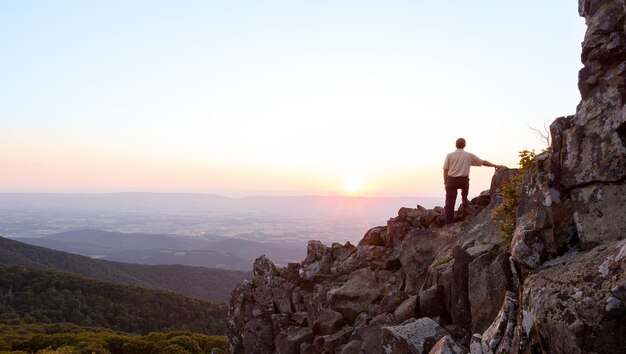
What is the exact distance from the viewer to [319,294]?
2184cm

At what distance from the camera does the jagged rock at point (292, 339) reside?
65.7ft

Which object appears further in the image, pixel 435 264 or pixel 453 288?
pixel 435 264

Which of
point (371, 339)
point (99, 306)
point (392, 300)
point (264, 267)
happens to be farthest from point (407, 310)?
point (99, 306)

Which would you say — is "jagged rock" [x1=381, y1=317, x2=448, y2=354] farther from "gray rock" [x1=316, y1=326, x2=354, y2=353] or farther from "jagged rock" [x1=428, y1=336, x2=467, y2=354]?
"gray rock" [x1=316, y1=326, x2=354, y2=353]

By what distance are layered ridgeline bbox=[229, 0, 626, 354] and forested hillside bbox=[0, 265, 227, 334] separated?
84.7 m

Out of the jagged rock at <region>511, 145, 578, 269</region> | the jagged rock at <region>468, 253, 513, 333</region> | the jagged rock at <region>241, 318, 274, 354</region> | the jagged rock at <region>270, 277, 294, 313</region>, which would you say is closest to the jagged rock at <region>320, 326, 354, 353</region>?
the jagged rock at <region>241, 318, 274, 354</region>

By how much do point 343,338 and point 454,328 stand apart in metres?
6.41

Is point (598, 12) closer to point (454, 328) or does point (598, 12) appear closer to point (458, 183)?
point (458, 183)

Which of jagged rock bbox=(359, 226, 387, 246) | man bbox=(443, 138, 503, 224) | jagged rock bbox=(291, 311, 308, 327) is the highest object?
man bbox=(443, 138, 503, 224)

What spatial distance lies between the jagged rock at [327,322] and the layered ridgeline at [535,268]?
7cm

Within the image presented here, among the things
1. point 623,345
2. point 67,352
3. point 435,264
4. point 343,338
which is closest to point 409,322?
point 435,264

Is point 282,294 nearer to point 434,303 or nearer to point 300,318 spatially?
point 300,318

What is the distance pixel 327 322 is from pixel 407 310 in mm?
5507

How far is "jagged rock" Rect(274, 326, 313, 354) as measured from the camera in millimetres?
20016
